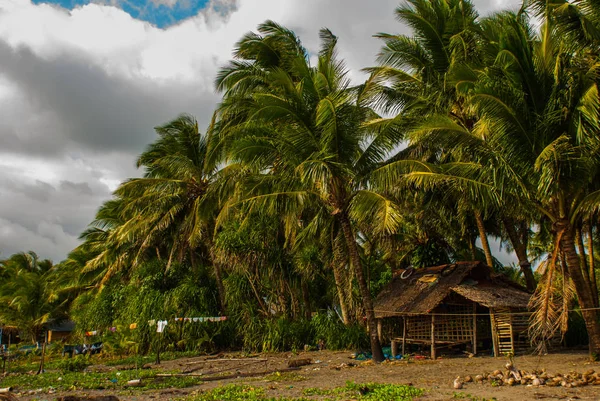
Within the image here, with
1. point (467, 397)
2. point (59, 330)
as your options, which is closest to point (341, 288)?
point (467, 397)

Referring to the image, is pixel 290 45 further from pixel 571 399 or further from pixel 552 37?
pixel 571 399

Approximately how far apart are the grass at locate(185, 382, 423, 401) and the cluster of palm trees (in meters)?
3.80

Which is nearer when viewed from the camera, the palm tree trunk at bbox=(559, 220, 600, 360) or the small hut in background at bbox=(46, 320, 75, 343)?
the palm tree trunk at bbox=(559, 220, 600, 360)

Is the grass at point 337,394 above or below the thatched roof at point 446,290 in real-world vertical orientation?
below

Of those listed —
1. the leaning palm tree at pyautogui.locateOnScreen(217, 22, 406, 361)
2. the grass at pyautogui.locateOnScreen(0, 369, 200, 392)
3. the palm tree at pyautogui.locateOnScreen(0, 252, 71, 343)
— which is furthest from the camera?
the palm tree at pyautogui.locateOnScreen(0, 252, 71, 343)

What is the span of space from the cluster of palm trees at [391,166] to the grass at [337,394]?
3795 millimetres

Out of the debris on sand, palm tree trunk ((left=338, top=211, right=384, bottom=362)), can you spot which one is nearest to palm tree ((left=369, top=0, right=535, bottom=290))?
palm tree trunk ((left=338, top=211, right=384, bottom=362))

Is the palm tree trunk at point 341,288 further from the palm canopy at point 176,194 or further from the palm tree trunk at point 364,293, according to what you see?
the palm canopy at point 176,194

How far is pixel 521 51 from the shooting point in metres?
11.1

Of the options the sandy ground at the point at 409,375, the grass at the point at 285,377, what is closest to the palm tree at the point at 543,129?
the sandy ground at the point at 409,375

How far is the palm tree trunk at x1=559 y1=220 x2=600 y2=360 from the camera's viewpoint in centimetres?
1112

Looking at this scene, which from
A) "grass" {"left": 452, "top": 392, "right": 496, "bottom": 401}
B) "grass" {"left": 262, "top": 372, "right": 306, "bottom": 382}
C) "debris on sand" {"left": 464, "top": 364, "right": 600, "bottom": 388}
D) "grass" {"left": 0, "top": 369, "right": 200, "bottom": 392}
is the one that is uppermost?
"debris on sand" {"left": 464, "top": 364, "right": 600, "bottom": 388}

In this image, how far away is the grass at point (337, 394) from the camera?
8.44 meters

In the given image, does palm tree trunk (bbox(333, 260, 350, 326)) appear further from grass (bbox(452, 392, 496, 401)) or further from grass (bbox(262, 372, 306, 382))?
grass (bbox(452, 392, 496, 401))
